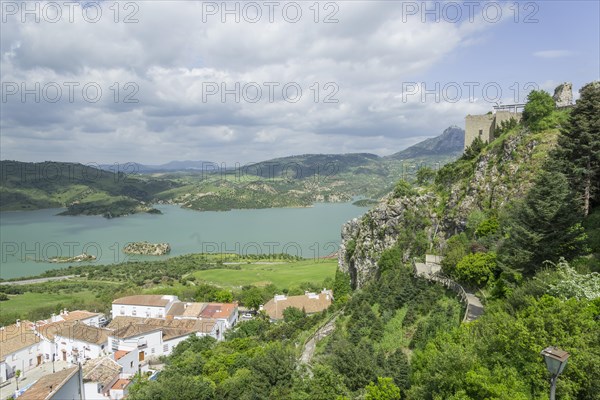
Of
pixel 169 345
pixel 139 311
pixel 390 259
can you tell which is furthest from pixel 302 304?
pixel 139 311

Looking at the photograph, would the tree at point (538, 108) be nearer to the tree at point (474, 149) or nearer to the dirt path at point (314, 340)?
the tree at point (474, 149)

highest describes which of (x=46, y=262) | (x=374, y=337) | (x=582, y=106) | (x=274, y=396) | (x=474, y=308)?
(x=582, y=106)

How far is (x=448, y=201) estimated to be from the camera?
25.9m

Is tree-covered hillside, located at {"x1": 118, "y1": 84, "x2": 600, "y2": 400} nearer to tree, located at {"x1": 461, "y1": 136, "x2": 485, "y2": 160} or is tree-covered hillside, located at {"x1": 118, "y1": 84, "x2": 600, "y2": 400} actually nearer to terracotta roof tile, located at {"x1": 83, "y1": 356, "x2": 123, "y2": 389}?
tree, located at {"x1": 461, "y1": 136, "x2": 485, "y2": 160}

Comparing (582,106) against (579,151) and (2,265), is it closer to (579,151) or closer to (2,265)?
(579,151)

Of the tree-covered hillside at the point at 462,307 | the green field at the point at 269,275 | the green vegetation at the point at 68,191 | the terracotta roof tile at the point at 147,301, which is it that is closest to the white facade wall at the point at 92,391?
the tree-covered hillside at the point at 462,307

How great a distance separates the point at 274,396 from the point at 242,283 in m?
47.0

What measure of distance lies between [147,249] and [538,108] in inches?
3585

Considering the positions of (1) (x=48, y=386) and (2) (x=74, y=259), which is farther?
(2) (x=74, y=259)

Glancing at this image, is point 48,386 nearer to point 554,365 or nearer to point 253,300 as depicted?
point 554,365

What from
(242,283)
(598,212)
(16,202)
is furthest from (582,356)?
(16,202)

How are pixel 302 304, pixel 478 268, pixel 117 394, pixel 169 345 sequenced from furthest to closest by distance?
1. pixel 302 304
2. pixel 169 345
3. pixel 117 394
4. pixel 478 268

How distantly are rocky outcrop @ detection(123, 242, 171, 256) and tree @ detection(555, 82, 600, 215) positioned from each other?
92.3m

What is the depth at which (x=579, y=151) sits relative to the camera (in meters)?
14.5
